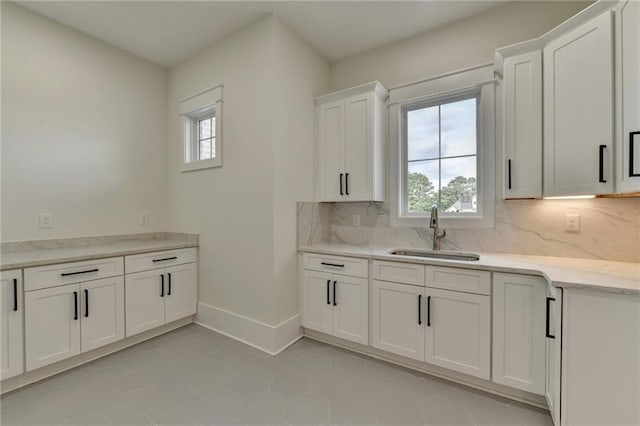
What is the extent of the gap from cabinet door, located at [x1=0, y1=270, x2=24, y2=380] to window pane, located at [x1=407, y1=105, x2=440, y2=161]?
324 cm

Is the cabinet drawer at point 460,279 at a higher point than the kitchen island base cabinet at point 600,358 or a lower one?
higher

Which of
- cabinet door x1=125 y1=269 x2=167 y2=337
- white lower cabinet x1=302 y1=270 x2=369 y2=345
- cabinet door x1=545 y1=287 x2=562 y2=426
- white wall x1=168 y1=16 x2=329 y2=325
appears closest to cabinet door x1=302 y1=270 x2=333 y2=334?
white lower cabinet x1=302 y1=270 x2=369 y2=345

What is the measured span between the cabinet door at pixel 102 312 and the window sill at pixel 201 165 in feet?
4.20

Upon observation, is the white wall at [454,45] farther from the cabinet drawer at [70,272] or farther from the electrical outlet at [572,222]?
the cabinet drawer at [70,272]

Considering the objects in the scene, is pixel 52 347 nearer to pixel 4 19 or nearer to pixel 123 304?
pixel 123 304

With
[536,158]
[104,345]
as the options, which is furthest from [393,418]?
[104,345]

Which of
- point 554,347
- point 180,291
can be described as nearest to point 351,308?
point 554,347

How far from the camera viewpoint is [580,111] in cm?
A: 163

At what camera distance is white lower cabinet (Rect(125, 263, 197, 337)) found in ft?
7.91

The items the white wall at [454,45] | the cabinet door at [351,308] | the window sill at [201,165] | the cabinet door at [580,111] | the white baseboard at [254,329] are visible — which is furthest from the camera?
the window sill at [201,165]

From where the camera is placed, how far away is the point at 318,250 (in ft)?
8.16

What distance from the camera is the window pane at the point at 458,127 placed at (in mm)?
2414

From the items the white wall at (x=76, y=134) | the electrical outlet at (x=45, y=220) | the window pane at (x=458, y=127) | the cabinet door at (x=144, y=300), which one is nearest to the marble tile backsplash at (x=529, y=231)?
the window pane at (x=458, y=127)

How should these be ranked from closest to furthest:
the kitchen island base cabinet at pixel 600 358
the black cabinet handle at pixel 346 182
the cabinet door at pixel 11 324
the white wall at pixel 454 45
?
the kitchen island base cabinet at pixel 600 358 → the cabinet door at pixel 11 324 → the white wall at pixel 454 45 → the black cabinet handle at pixel 346 182
